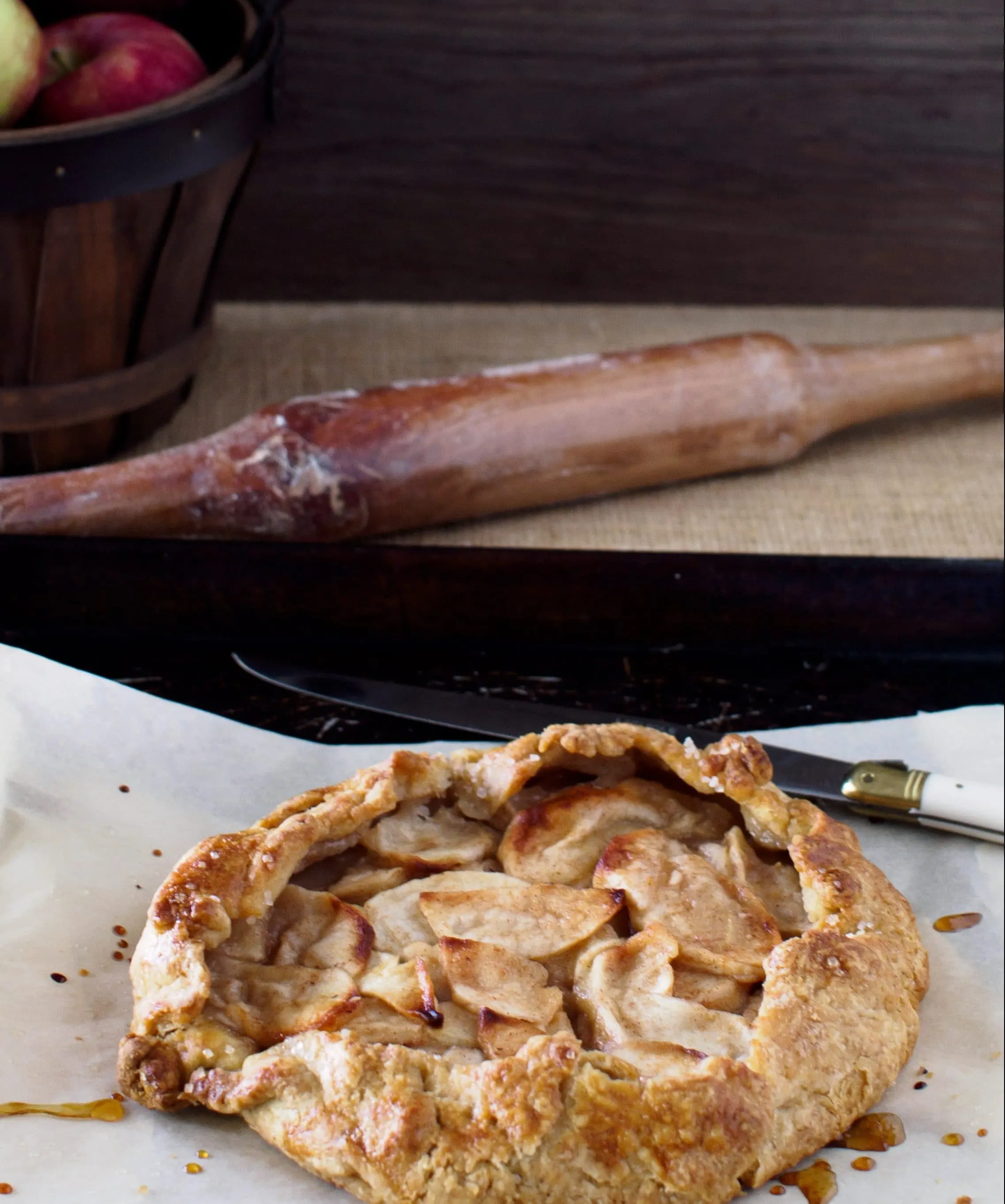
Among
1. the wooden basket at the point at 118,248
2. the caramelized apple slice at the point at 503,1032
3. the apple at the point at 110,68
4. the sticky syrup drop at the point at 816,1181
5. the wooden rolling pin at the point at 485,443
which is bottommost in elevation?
the sticky syrup drop at the point at 816,1181

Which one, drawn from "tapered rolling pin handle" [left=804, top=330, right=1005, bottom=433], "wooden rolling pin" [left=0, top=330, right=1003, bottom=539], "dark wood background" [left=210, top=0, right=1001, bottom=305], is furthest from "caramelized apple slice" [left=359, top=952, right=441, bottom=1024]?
"dark wood background" [left=210, top=0, right=1001, bottom=305]

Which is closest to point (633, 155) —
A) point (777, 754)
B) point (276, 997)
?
point (777, 754)

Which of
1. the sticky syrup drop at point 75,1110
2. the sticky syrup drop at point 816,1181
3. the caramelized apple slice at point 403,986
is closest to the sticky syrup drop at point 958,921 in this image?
the sticky syrup drop at point 816,1181

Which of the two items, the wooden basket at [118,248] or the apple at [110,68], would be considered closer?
the wooden basket at [118,248]

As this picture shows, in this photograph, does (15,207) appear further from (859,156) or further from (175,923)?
(859,156)

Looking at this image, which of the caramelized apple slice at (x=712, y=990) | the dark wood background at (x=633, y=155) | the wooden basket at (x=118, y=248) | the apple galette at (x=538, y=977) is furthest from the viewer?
the dark wood background at (x=633, y=155)

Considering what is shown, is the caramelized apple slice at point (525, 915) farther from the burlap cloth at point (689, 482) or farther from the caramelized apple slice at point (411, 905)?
the burlap cloth at point (689, 482)
